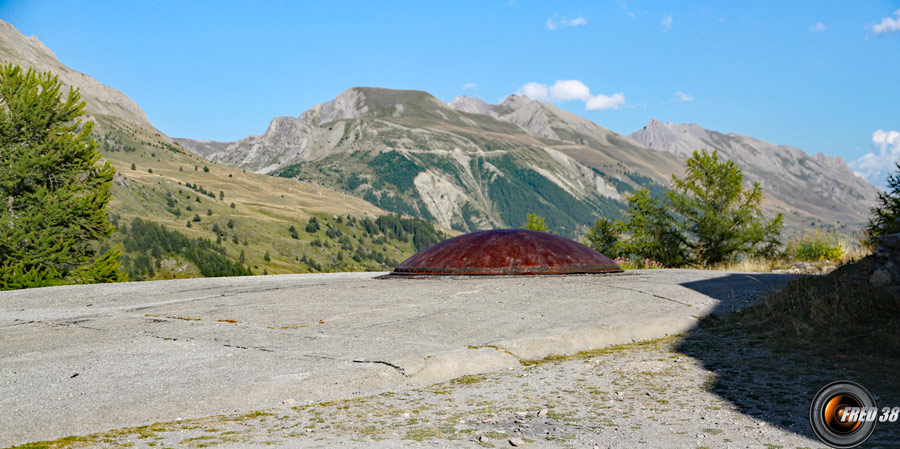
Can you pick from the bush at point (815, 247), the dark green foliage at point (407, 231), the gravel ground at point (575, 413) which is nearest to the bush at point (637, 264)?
the bush at point (815, 247)

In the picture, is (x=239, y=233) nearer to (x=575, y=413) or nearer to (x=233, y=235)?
(x=233, y=235)

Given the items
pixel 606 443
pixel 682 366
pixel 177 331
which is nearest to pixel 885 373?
pixel 682 366

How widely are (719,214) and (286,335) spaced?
22.7 meters

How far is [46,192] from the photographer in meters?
25.1

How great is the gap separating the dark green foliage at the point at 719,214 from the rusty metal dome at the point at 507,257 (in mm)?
12154

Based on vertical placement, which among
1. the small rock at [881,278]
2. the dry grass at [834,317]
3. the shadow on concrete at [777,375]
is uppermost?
the small rock at [881,278]

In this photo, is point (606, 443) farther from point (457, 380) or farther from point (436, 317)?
point (436, 317)

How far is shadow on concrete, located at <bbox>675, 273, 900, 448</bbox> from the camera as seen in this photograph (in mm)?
4637

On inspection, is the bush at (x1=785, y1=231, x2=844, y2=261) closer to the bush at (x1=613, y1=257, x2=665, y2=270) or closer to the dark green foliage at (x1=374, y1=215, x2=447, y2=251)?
the bush at (x1=613, y1=257, x2=665, y2=270)

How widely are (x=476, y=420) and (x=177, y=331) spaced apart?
578 centimetres

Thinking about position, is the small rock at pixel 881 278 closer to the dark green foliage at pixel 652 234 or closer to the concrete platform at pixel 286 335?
the concrete platform at pixel 286 335

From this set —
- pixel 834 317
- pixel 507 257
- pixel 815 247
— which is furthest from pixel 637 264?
pixel 834 317

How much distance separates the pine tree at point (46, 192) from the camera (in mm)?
24188

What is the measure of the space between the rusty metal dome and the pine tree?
55.7ft
